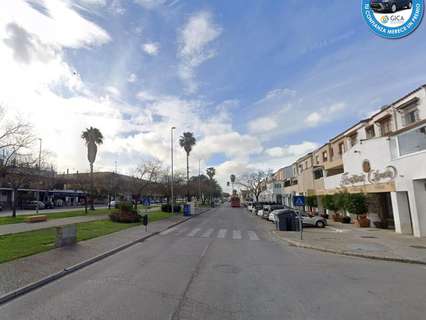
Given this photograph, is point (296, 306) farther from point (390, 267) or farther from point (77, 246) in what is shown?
point (77, 246)

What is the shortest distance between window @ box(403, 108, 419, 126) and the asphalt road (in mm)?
14008

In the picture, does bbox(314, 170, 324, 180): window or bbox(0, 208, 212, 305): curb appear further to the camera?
bbox(314, 170, 324, 180): window

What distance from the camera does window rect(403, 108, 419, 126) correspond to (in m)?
19.7

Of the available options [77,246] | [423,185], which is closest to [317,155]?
[423,185]

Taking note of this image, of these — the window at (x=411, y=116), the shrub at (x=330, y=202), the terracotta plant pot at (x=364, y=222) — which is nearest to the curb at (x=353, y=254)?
the terracotta plant pot at (x=364, y=222)

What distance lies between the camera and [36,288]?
739cm

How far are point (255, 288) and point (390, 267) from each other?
18.1 ft

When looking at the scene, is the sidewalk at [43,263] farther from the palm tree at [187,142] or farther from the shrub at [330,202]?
the palm tree at [187,142]

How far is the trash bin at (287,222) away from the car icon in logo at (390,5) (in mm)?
14421

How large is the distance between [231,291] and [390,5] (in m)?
11.8

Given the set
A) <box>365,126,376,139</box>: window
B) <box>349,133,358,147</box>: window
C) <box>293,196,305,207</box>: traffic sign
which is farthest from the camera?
<box>349,133,358,147</box>: window

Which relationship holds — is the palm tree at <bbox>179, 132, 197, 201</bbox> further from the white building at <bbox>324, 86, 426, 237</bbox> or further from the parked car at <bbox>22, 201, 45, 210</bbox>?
the white building at <bbox>324, 86, 426, 237</bbox>

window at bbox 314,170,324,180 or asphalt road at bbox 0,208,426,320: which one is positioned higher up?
window at bbox 314,170,324,180

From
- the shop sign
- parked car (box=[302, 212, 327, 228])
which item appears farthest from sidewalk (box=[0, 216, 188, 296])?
the shop sign
